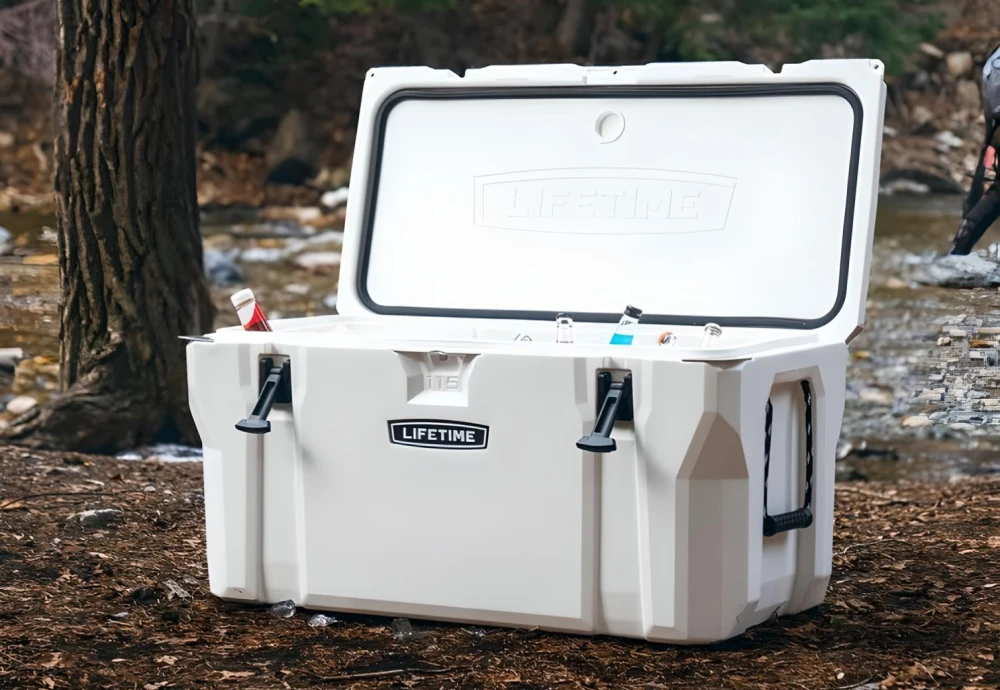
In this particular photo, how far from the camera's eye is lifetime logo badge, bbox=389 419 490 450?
2613mm

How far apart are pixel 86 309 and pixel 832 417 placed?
3.17 meters

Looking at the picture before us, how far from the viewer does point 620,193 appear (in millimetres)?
3342

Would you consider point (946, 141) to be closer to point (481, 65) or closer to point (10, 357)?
point (481, 65)

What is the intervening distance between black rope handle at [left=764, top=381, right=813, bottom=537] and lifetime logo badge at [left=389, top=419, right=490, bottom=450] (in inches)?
22.4

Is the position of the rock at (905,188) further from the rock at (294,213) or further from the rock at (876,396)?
the rock at (294,213)

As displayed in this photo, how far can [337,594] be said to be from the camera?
2.80 metres

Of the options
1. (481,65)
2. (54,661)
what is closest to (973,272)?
(54,661)

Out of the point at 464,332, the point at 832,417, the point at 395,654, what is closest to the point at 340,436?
the point at 395,654

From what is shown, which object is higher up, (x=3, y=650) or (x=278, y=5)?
(x=278, y=5)

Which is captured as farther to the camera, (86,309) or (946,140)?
(946,140)

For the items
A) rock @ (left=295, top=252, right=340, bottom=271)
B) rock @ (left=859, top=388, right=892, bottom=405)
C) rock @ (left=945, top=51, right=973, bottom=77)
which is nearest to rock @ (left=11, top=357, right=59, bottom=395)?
rock @ (left=295, top=252, right=340, bottom=271)

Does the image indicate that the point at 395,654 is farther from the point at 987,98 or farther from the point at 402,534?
the point at 987,98

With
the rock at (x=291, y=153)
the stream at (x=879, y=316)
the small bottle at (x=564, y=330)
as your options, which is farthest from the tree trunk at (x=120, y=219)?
the rock at (x=291, y=153)

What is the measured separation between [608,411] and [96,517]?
1987 mm
